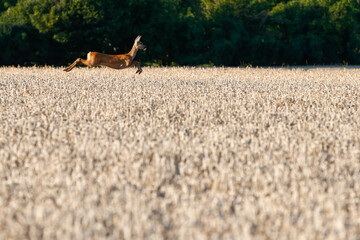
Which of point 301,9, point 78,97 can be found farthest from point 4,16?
point 78,97

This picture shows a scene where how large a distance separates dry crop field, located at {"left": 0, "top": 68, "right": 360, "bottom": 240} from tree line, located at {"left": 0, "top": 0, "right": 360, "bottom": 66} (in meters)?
21.6

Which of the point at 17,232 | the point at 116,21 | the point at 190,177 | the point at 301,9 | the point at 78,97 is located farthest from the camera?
the point at 301,9

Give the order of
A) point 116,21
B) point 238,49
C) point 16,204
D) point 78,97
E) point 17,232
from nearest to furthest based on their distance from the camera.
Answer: point 17,232
point 16,204
point 78,97
point 116,21
point 238,49

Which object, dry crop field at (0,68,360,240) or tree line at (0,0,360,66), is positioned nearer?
dry crop field at (0,68,360,240)

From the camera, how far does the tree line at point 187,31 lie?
27688 millimetres

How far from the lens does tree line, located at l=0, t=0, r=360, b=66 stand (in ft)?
90.8

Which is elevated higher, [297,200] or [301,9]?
[301,9]

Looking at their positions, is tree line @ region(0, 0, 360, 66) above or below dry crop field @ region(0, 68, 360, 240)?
above

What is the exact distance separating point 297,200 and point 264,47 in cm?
2958

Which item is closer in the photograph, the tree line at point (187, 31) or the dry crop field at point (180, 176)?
the dry crop field at point (180, 176)

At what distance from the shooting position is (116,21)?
28.3 m

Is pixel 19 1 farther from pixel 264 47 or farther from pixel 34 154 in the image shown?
pixel 34 154

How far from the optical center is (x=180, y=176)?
3809mm

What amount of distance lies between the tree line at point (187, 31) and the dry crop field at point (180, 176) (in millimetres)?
21643
